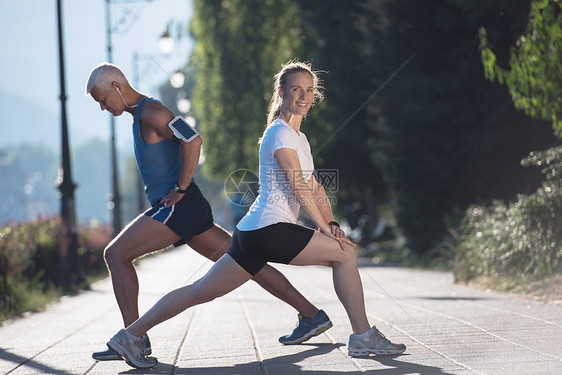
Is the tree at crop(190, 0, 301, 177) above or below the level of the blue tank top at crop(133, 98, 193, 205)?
above

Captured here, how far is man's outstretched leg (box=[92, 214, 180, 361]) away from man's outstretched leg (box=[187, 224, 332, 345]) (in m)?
0.25

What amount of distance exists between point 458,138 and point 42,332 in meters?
11.8

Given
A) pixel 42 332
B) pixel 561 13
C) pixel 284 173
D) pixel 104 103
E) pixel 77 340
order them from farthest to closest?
1. pixel 561 13
2. pixel 42 332
3. pixel 77 340
4. pixel 104 103
5. pixel 284 173

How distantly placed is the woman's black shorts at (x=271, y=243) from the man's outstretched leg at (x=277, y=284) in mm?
746

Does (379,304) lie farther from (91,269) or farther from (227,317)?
(91,269)

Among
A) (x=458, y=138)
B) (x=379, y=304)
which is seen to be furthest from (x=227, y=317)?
(x=458, y=138)

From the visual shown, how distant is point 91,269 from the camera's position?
2158 cm

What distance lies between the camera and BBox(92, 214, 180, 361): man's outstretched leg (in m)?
6.04

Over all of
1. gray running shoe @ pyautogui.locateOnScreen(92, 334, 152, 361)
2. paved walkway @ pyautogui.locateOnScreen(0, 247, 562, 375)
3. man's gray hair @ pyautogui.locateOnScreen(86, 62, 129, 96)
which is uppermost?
man's gray hair @ pyautogui.locateOnScreen(86, 62, 129, 96)

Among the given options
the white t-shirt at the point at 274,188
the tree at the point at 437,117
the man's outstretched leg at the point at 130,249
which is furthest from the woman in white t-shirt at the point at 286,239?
the tree at the point at 437,117

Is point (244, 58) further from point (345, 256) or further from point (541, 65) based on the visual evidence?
point (345, 256)

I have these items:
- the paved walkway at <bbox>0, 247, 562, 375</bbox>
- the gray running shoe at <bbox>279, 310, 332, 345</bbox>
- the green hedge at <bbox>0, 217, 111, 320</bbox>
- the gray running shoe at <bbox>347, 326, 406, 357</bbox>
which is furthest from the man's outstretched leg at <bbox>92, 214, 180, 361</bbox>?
the green hedge at <bbox>0, 217, 111, 320</bbox>

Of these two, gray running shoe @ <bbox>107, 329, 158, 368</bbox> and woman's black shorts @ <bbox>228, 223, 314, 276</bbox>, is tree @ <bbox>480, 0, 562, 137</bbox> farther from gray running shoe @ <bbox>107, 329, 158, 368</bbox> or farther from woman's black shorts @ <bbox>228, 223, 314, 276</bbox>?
gray running shoe @ <bbox>107, 329, 158, 368</bbox>

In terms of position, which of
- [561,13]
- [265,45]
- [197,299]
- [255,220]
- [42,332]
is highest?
[265,45]
